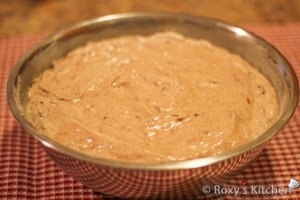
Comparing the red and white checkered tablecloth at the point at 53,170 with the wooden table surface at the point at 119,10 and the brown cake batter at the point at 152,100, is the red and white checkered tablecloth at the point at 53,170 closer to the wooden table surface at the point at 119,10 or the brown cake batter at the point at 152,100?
the brown cake batter at the point at 152,100

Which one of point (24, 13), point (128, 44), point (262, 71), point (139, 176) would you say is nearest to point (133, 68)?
point (128, 44)

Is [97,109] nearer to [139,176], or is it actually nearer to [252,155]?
[139,176]

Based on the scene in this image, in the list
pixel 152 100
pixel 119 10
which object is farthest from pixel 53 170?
pixel 119 10

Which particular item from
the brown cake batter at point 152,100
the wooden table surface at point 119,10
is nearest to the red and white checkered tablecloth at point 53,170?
the brown cake batter at point 152,100

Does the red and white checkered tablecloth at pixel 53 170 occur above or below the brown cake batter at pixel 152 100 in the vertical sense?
below

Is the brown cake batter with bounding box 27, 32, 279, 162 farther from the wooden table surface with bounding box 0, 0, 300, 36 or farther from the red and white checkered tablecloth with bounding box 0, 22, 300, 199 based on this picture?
the wooden table surface with bounding box 0, 0, 300, 36
